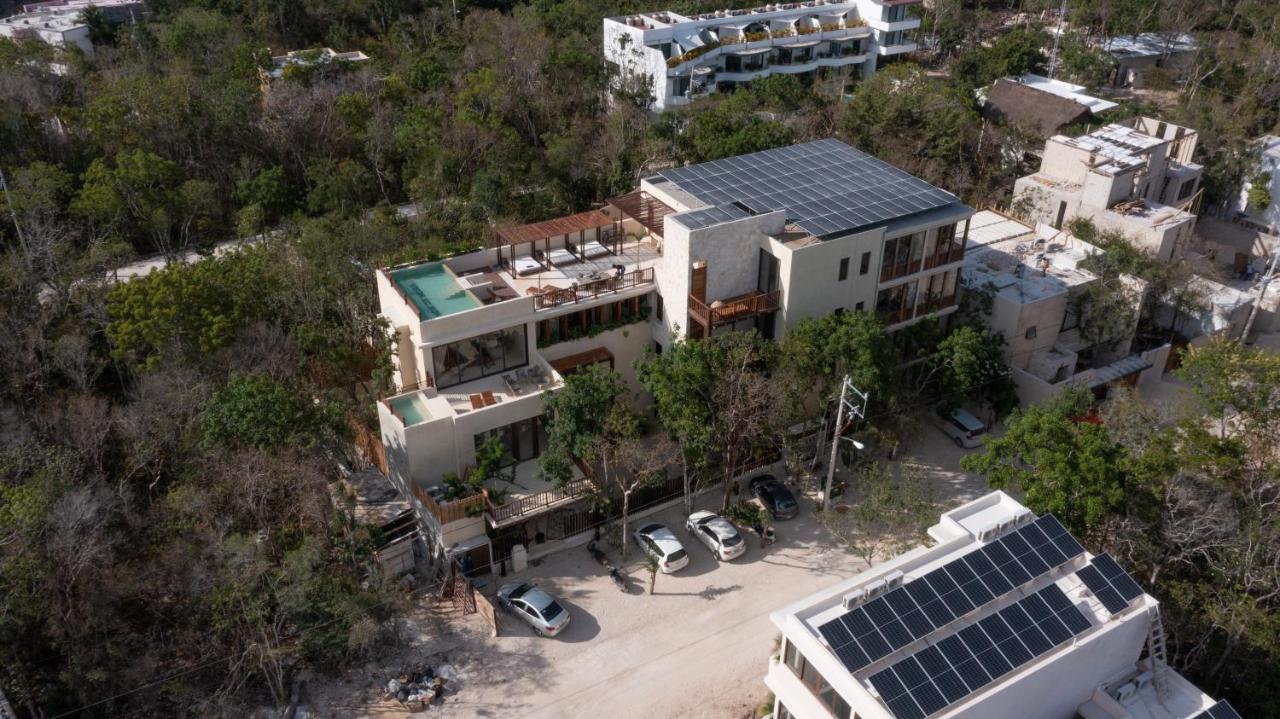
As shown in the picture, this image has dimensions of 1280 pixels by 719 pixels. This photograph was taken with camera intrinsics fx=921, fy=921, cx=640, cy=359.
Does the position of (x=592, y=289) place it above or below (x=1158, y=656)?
above

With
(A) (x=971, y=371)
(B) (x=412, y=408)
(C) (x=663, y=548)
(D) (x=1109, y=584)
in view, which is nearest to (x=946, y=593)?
(D) (x=1109, y=584)

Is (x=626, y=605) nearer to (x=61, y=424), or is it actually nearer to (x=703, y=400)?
(x=703, y=400)

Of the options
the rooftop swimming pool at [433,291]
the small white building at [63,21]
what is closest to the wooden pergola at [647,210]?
the rooftop swimming pool at [433,291]

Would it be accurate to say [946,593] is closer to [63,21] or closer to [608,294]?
[608,294]

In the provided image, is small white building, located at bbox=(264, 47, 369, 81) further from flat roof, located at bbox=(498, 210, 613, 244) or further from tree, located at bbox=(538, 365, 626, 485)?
tree, located at bbox=(538, 365, 626, 485)

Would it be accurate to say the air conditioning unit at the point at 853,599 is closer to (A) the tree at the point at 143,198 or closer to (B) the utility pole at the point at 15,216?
(B) the utility pole at the point at 15,216
